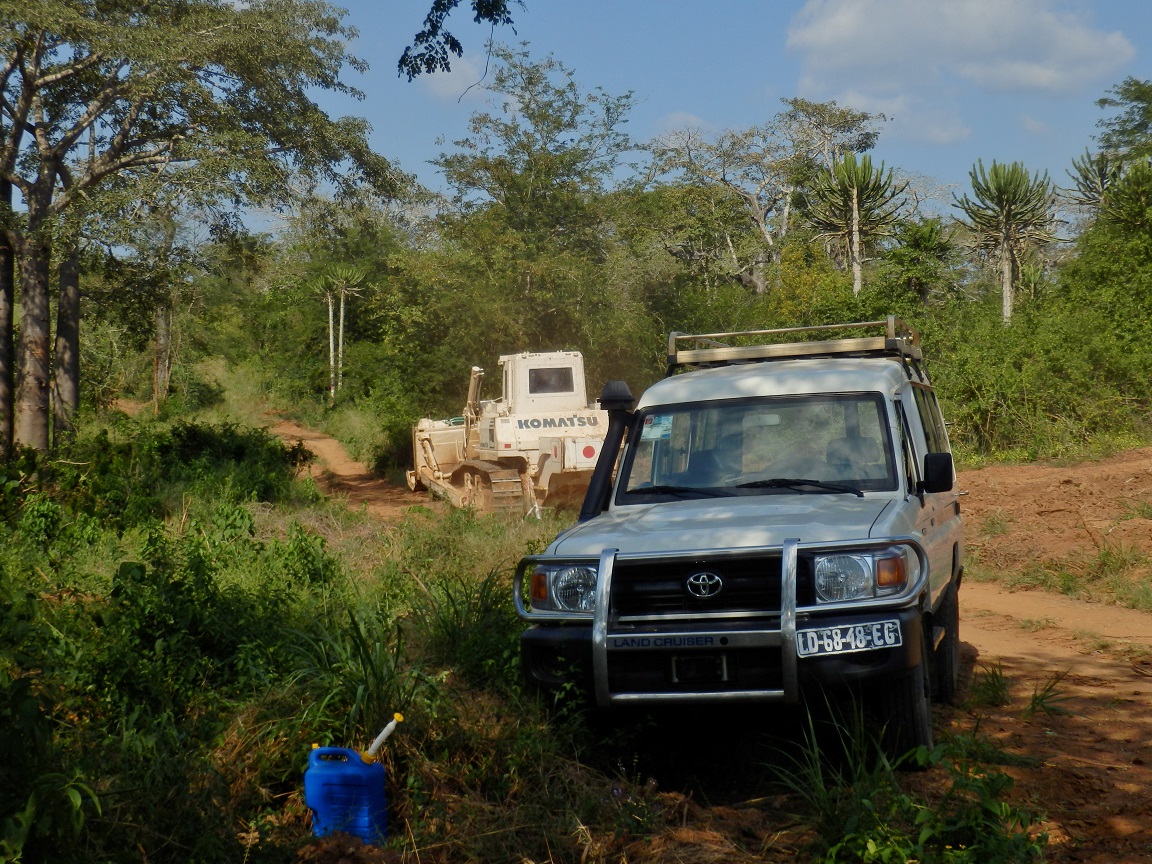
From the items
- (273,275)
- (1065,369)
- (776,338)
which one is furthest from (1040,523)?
(273,275)

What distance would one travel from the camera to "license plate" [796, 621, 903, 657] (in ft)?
14.7

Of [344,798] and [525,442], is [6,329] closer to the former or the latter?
[525,442]

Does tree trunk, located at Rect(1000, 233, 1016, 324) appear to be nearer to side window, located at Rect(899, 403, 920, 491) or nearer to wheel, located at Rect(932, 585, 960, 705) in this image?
wheel, located at Rect(932, 585, 960, 705)

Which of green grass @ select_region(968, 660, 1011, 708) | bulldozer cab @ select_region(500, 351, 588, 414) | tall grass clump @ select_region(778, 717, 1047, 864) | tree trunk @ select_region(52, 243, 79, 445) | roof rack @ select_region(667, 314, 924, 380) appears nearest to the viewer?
tall grass clump @ select_region(778, 717, 1047, 864)

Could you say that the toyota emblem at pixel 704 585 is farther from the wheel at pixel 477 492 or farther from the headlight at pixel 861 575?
the wheel at pixel 477 492

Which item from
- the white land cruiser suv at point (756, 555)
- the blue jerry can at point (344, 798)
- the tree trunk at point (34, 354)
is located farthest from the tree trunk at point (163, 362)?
the blue jerry can at point (344, 798)

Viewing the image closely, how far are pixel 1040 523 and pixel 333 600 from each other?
29.0 ft

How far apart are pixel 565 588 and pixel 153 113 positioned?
16388 millimetres

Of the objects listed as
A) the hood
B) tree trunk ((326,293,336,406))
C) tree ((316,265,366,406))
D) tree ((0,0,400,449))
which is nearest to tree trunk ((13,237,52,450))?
tree ((0,0,400,449))

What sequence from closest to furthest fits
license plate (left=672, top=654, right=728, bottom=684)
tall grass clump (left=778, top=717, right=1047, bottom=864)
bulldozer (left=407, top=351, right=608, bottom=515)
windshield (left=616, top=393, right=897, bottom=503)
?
1. tall grass clump (left=778, top=717, right=1047, bottom=864)
2. license plate (left=672, top=654, right=728, bottom=684)
3. windshield (left=616, top=393, right=897, bottom=503)
4. bulldozer (left=407, top=351, right=608, bottom=515)

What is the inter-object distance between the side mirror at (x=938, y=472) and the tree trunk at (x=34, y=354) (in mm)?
14655

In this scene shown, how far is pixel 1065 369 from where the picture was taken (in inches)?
803

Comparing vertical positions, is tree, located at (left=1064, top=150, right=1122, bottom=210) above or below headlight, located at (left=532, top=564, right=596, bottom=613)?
above

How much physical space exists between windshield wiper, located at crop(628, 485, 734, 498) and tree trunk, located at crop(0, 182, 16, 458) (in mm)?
10949
